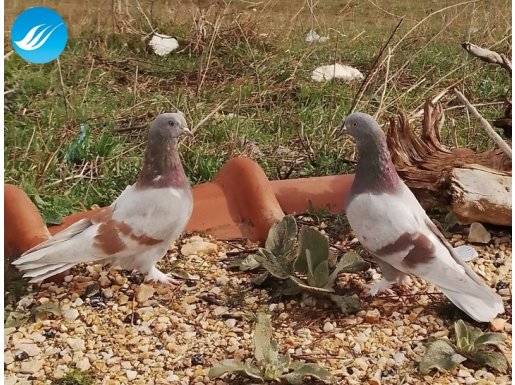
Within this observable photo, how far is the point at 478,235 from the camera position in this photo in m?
2.96

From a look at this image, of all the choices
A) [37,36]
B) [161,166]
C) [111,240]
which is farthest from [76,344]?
[37,36]

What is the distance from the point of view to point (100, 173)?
12.4 feet

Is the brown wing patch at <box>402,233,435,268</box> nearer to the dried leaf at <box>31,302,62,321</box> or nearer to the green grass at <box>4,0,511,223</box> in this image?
the dried leaf at <box>31,302,62,321</box>

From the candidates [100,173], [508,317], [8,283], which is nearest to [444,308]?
[508,317]

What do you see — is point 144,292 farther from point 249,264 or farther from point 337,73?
point 337,73

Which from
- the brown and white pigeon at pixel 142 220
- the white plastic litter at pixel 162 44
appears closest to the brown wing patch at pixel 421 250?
the brown and white pigeon at pixel 142 220

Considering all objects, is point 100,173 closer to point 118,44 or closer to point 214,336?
point 214,336

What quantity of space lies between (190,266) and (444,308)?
934mm

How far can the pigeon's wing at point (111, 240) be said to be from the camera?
2443 mm

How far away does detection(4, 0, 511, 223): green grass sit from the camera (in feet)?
12.3

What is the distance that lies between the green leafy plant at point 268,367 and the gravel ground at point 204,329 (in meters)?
0.11

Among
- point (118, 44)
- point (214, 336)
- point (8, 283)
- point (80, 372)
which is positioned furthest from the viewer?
point (118, 44)

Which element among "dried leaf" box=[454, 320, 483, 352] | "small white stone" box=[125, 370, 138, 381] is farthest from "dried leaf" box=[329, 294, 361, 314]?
"small white stone" box=[125, 370, 138, 381]

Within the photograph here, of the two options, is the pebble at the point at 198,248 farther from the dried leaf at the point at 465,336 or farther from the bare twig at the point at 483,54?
the bare twig at the point at 483,54
